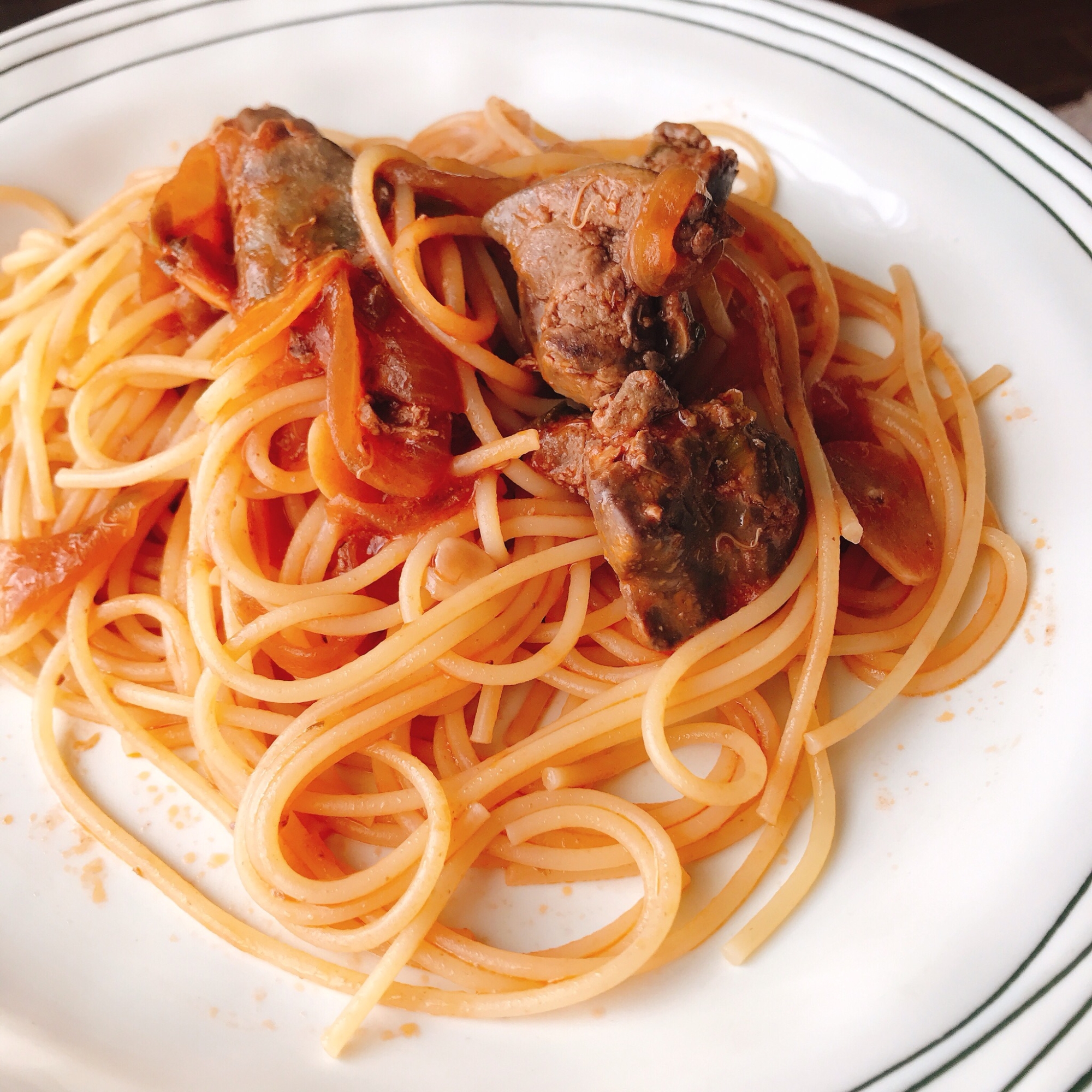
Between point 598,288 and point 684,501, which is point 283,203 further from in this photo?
point 684,501

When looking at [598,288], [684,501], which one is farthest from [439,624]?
[598,288]

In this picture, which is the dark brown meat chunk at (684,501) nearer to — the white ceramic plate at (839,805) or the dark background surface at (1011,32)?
the white ceramic plate at (839,805)

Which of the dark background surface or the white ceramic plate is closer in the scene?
the white ceramic plate

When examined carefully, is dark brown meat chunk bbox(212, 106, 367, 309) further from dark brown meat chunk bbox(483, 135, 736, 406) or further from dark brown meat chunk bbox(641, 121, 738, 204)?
dark brown meat chunk bbox(641, 121, 738, 204)

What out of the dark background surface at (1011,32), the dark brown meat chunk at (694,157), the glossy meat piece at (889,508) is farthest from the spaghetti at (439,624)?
the dark background surface at (1011,32)

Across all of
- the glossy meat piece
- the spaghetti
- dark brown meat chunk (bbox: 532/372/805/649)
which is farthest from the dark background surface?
dark brown meat chunk (bbox: 532/372/805/649)
